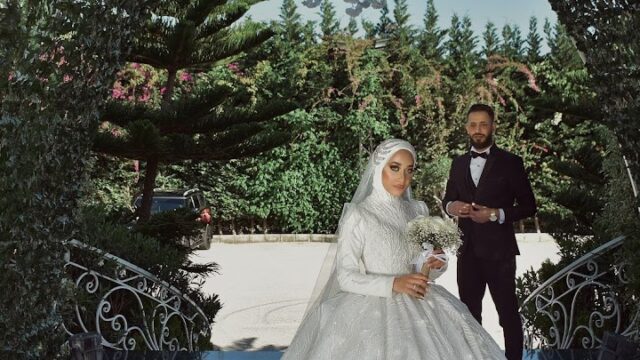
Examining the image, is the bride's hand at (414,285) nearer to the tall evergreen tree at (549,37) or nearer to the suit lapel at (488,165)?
the suit lapel at (488,165)

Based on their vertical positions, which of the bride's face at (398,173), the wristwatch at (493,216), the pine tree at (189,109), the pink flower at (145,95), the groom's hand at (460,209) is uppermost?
the pink flower at (145,95)

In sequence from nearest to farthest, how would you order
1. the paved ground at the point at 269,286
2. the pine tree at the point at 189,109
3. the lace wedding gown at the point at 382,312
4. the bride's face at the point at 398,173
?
the lace wedding gown at the point at 382,312 → the bride's face at the point at 398,173 → the pine tree at the point at 189,109 → the paved ground at the point at 269,286

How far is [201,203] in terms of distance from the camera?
565 inches

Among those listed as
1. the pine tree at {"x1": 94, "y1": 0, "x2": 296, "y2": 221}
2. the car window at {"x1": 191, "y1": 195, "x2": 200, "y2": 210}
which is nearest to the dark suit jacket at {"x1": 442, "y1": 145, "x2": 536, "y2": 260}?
the pine tree at {"x1": 94, "y1": 0, "x2": 296, "y2": 221}

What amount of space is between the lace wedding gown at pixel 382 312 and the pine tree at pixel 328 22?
1309 cm

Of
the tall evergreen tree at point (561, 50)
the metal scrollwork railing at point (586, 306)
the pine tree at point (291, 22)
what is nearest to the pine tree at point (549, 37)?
the tall evergreen tree at point (561, 50)

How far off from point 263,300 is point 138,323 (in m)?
5.02

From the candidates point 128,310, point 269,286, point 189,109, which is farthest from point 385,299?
point 269,286

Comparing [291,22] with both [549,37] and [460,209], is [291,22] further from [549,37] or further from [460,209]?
[460,209]

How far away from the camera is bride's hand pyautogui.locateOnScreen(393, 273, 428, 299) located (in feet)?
9.35

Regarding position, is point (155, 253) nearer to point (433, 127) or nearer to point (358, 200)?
point (358, 200)

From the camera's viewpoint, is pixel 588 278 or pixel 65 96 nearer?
pixel 65 96

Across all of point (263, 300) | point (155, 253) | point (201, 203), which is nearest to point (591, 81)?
point (155, 253)

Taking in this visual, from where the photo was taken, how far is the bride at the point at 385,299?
284cm
